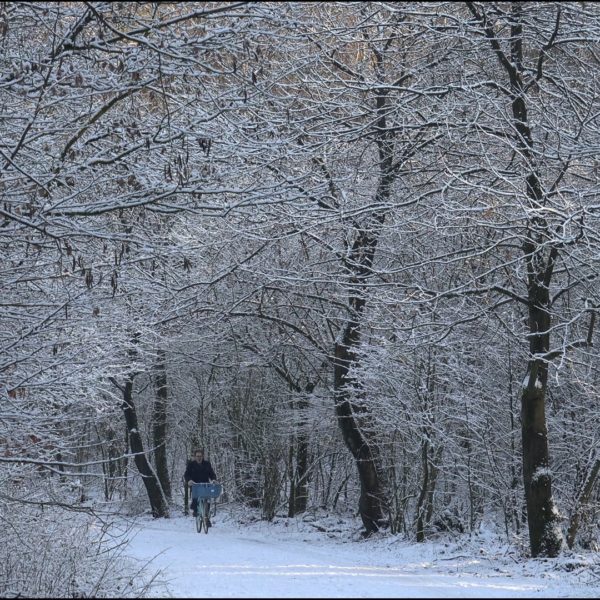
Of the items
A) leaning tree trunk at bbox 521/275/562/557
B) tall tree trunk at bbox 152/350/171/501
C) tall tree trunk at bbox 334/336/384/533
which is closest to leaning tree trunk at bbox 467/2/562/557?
leaning tree trunk at bbox 521/275/562/557

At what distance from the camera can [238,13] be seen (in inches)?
312

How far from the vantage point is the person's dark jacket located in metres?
19.0

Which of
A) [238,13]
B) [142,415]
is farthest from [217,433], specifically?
[238,13]

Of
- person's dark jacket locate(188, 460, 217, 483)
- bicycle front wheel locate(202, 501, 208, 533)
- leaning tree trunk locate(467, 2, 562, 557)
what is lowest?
bicycle front wheel locate(202, 501, 208, 533)

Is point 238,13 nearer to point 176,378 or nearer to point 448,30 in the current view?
point 448,30

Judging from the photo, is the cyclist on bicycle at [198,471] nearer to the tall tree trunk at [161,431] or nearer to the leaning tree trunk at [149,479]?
the leaning tree trunk at [149,479]

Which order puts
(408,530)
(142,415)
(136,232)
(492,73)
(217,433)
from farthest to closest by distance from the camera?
(142,415), (217,433), (408,530), (492,73), (136,232)

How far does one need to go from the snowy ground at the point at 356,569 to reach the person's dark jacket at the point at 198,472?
1410 mm

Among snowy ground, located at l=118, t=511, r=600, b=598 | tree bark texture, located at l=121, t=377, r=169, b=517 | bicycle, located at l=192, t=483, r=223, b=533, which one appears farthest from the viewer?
tree bark texture, located at l=121, t=377, r=169, b=517

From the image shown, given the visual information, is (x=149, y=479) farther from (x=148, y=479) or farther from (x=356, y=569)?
(x=356, y=569)

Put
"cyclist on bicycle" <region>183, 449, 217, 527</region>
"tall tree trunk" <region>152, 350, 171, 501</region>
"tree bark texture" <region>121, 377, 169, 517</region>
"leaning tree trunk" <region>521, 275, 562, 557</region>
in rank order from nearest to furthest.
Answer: "leaning tree trunk" <region>521, 275, 562, 557</region> < "cyclist on bicycle" <region>183, 449, 217, 527</region> < "tree bark texture" <region>121, 377, 169, 517</region> < "tall tree trunk" <region>152, 350, 171, 501</region>

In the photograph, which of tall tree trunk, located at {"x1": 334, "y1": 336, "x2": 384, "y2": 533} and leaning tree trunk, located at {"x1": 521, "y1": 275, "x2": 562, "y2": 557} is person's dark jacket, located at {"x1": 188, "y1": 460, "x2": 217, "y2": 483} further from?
leaning tree trunk, located at {"x1": 521, "y1": 275, "x2": 562, "y2": 557}

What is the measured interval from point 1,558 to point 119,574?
4.27ft

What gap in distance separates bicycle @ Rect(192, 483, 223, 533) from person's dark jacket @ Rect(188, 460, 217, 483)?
0.21m
